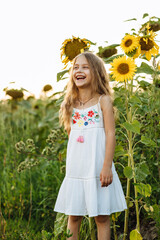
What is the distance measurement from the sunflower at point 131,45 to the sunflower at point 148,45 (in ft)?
A: 0.14

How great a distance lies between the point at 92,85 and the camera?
215 centimetres

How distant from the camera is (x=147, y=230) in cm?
238

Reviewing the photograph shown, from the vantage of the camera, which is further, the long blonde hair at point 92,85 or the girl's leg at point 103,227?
the long blonde hair at point 92,85

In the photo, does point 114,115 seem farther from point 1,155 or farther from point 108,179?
point 1,155

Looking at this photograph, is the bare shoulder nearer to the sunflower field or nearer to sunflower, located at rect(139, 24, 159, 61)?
the sunflower field

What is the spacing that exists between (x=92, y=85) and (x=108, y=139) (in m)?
0.41

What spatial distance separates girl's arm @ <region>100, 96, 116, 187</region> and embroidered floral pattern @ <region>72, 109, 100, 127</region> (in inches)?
2.5

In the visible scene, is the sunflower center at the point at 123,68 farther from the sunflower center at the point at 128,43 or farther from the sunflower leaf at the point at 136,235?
the sunflower leaf at the point at 136,235

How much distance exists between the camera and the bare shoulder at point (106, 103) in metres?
2.04

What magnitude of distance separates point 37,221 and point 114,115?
1.44 meters

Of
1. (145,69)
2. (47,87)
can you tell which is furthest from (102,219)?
(47,87)

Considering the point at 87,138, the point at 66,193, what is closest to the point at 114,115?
the point at 87,138

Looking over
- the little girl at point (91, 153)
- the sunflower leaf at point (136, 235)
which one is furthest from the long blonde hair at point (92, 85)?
the sunflower leaf at point (136, 235)

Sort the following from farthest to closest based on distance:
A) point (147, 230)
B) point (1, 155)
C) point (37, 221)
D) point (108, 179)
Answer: point (1, 155) → point (37, 221) → point (147, 230) → point (108, 179)
